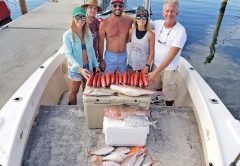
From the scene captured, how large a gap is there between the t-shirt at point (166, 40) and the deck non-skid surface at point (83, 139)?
2.45 feet

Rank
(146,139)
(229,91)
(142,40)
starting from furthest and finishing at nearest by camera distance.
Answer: (229,91) < (142,40) < (146,139)

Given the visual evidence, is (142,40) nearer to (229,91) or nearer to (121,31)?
(121,31)

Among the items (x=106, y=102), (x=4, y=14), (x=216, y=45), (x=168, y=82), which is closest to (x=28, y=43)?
(x=4, y=14)

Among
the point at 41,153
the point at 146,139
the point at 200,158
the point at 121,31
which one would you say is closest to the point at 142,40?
the point at 121,31

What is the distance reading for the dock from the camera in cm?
576

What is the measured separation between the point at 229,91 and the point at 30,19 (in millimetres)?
8529

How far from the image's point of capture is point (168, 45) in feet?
11.1

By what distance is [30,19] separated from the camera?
Result: 33.8ft

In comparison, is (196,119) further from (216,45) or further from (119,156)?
(216,45)

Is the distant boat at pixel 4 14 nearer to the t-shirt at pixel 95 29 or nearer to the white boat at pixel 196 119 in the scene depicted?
the white boat at pixel 196 119

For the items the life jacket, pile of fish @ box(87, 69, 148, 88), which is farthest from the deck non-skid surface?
the life jacket

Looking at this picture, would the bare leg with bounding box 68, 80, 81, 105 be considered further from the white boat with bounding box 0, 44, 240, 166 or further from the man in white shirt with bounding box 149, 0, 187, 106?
the man in white shirt with bounding box 149, 0, 187, 106

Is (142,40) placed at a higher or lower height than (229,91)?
higher

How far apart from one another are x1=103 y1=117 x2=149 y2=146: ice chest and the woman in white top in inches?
47.9
